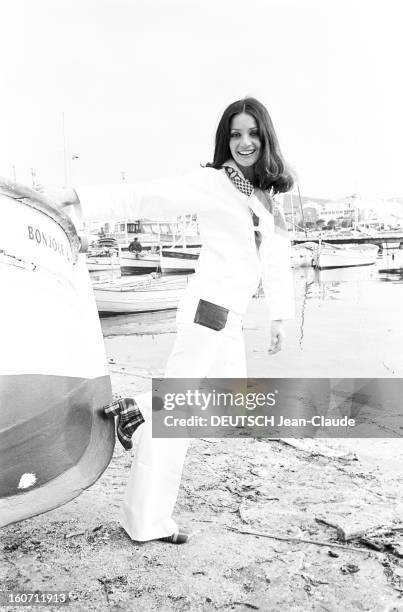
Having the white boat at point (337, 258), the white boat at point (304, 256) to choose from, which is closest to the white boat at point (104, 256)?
the white boat at point (304, 256)

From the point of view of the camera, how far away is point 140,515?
8.20 ft

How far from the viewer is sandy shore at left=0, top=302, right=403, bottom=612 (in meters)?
2.18

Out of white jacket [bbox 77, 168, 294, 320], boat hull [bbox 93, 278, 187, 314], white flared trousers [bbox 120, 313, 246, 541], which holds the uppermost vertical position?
white jacket [bbox 77, 168, 294, 320]

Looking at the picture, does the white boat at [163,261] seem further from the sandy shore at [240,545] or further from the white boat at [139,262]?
the sandy shore at [240,545]

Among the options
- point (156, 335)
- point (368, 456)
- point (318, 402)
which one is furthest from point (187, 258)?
point (368, 456)

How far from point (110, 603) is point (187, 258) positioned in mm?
25999

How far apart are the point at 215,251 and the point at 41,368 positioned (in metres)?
0.80

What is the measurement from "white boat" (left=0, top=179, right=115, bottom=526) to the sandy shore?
0.31 metres

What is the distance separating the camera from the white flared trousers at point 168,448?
7.92ft

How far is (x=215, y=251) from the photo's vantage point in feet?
7.87

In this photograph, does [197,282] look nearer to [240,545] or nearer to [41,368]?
[41,368]

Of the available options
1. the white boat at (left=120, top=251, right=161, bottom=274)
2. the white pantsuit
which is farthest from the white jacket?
the white boat at (left=120, top=251, right=161, bottom=274)

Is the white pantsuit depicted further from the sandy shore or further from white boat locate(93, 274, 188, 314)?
white boat locate(93, 274, 188, 314)

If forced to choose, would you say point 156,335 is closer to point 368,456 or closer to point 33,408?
point 368,456
